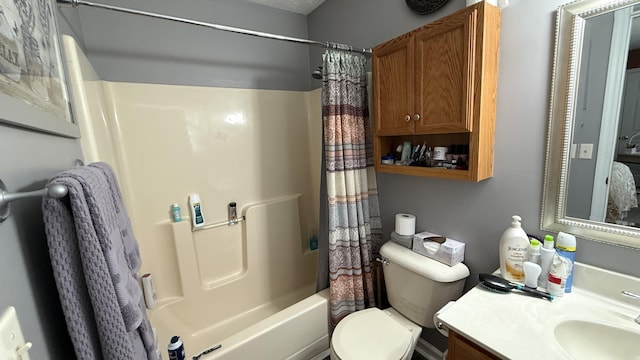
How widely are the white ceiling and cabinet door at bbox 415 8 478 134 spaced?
46.2 inches

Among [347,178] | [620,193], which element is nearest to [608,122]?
[620,193]

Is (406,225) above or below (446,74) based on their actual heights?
below

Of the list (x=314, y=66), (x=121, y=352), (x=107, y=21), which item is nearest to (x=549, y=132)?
(x=121, y=352)

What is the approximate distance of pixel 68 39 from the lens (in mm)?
1050

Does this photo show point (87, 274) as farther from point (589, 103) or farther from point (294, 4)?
point (294, 4)

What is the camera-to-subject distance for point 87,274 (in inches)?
19.8

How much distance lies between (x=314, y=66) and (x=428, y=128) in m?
1.37

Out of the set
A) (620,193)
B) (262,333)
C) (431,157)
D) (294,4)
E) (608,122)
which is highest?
(294,4)

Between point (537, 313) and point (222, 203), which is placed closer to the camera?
point (537, 313)

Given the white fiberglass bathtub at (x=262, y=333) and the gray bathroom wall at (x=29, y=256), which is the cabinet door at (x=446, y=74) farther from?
the gray bathroom wall at (x=29, y=256)

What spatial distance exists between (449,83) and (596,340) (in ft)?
3.55

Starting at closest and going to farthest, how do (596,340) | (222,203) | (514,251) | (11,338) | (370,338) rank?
(11,338) < (596,340) < (514,251) < (370,338) < (222,203)

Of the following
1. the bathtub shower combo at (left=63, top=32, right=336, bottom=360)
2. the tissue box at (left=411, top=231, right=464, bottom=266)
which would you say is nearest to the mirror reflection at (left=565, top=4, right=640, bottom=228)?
the tissue box at (left=411, top=231, right=464, bottom=266)

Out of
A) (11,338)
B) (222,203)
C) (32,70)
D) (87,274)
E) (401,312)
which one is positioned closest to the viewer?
(11,338)
